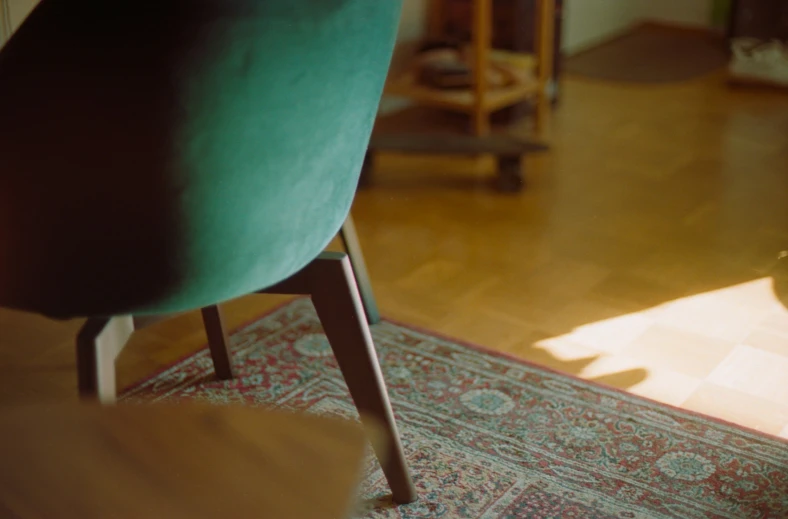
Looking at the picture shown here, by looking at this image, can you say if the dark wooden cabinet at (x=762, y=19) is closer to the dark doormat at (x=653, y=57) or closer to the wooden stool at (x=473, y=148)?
the dark doormat at (x=653, y=57)

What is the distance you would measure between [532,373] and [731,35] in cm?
242

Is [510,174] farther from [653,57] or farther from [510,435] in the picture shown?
[653,57]

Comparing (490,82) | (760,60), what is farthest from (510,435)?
(760,60)

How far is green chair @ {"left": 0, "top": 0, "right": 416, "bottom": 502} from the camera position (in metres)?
1.08

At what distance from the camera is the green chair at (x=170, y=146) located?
3.56 ft

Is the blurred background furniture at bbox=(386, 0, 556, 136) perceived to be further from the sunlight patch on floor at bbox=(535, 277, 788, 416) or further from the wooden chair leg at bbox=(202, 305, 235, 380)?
the wooden chair leg at bbox=(202, 305, 235, 380)

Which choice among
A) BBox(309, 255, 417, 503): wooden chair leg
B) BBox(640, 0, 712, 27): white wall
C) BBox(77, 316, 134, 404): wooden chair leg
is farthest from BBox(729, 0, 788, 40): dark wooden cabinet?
BBox(77, 316, 134, 404): wooden chair leg

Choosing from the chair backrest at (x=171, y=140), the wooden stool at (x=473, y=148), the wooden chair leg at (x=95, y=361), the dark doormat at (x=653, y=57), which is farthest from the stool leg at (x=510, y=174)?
the wooden chair leg at (x=95, y=361)

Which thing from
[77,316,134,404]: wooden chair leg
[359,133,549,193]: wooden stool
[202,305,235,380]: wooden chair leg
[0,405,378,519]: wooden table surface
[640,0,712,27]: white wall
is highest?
[0,405,378,519]: wooden table surface

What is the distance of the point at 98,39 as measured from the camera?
41.9 inches

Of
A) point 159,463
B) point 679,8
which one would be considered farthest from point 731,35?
point 159,463

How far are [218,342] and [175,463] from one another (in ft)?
3.94

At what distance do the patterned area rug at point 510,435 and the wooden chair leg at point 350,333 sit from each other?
13 cm

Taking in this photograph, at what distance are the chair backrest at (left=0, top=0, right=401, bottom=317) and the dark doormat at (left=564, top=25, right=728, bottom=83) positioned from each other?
2741mm
